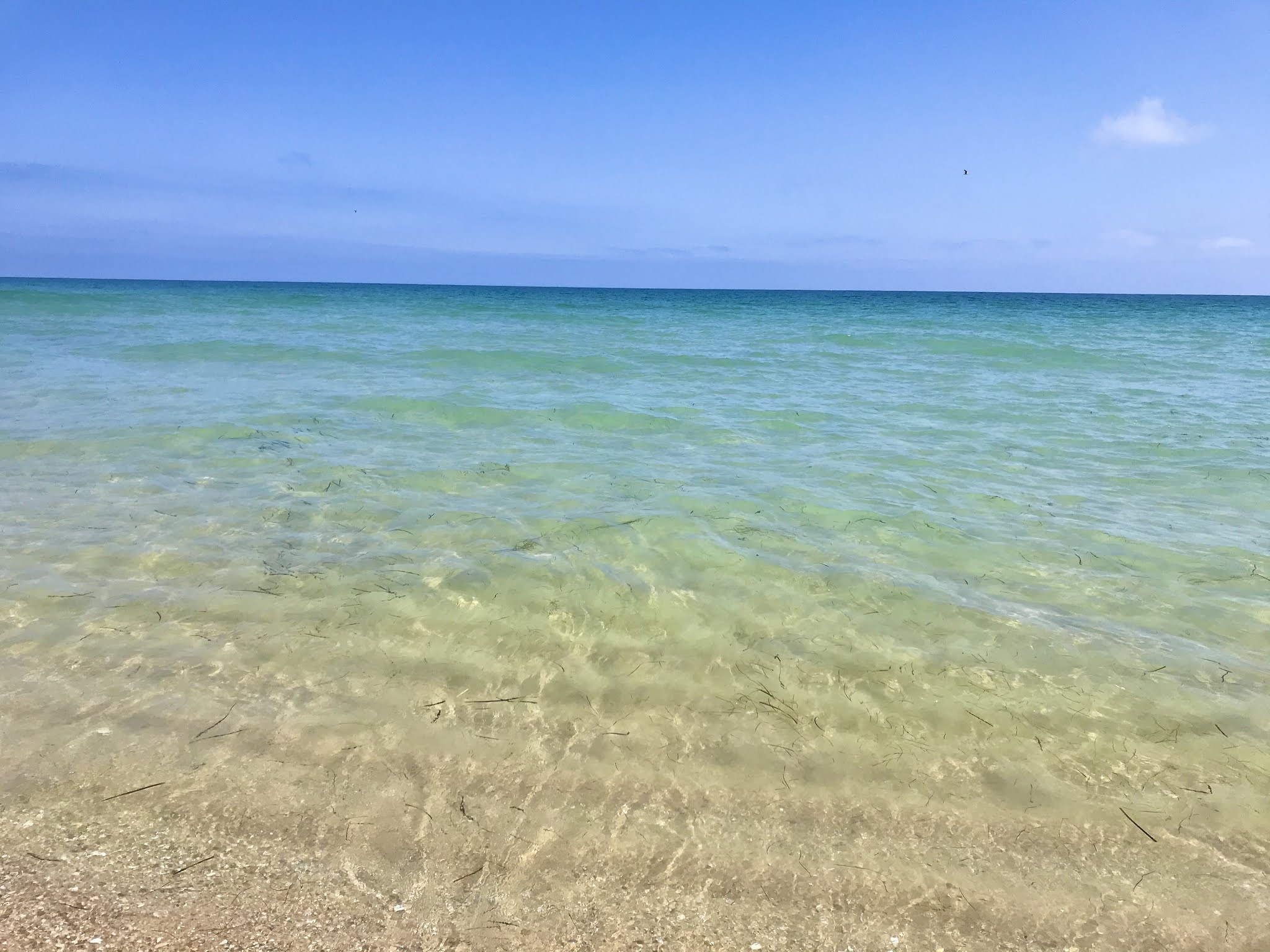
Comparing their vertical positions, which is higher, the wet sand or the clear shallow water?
the clear shallow water

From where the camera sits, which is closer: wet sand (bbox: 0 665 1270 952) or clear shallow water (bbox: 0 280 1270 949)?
wet sand (bbox: 0 665 1270 952)

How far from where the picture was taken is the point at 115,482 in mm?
7012

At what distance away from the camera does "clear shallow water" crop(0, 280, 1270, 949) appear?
3418 mm

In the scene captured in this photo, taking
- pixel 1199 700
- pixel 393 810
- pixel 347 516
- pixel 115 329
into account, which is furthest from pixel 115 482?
pixel 115 329

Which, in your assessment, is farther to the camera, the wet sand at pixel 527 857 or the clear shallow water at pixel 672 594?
the clear shallow water at pixel 672 594

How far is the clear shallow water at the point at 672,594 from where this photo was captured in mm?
3418

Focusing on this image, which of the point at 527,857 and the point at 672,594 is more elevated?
the point at 672,594

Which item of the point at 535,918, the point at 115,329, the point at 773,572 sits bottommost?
the point at 535,918

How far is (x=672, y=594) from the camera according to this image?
5027 mm

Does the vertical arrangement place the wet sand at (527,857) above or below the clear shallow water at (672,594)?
below

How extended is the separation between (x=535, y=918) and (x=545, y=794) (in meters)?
0.62

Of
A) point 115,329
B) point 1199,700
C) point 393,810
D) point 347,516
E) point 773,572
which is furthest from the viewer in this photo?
point 115,329

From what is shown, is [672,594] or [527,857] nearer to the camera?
[527,857]

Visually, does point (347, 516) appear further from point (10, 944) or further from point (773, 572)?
point (10, 944)
